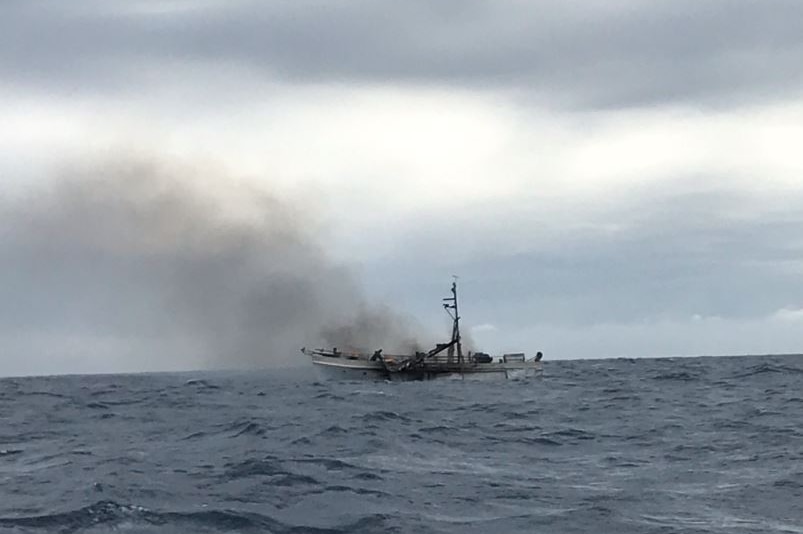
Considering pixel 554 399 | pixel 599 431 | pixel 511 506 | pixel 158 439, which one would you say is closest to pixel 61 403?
pixel 158 439

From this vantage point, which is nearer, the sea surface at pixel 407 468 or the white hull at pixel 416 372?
the sea surface at pixel 407 468

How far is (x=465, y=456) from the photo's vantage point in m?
31.9

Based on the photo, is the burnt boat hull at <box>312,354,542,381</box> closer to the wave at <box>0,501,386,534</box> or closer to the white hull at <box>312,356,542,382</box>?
the white hull at <box>312,356,542,382</box>

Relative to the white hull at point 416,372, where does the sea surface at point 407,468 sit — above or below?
below

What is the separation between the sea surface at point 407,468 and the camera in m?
21.8

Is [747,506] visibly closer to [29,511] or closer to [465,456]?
[465,456]

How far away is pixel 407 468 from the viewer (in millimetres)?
29078

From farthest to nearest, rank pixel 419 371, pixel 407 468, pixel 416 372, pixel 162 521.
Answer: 1. pixel 419 371
2. pixel 416 372
3. pixel 407 468
4. pixel 162 521

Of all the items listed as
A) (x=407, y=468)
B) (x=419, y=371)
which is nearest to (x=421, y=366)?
(x=419, y=371)

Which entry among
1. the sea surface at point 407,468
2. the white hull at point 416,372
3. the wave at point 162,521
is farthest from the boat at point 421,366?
the wave at point 162,521

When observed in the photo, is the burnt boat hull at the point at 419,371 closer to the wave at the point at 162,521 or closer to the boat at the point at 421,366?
the boat at the point at 421,366

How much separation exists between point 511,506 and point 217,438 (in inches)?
584

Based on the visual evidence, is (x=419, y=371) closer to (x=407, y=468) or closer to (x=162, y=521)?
(x=407, y=468)

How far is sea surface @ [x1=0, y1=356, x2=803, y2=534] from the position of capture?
21844 mm
